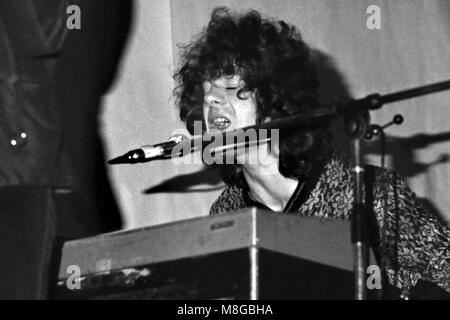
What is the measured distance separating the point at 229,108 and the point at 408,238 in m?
0.52

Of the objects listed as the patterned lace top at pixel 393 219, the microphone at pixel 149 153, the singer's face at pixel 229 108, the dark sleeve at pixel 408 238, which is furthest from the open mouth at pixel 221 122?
the microphone at pixel 149 153

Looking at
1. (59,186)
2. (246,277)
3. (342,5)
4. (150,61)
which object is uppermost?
(342,5)

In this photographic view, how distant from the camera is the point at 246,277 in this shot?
1.33m

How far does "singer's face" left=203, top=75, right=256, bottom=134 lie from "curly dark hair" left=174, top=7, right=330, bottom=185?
0.06 feet

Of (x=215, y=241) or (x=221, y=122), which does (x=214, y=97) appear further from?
(x=215, y=241)

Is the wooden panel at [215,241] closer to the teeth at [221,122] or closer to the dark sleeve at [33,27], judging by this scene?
the dark sleeve at [33,27]

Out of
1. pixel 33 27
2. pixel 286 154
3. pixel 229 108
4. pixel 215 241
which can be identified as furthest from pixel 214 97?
pixel 215 241

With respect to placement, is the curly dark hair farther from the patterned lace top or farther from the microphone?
the microphone

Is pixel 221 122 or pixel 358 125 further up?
pixel 221 122

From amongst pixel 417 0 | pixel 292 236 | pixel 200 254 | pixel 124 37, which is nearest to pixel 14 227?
pixel 200 254

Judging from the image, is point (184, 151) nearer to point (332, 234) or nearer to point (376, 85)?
point (332, 234)

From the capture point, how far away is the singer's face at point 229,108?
85.7 inches

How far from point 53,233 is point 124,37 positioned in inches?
57.7

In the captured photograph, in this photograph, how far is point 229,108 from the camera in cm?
218
